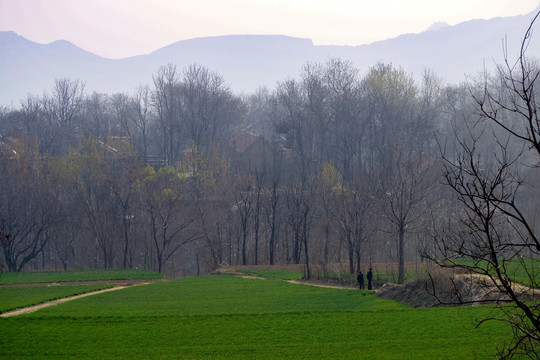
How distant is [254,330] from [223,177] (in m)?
43.1

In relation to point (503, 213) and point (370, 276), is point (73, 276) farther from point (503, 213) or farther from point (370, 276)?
point (503, 213)

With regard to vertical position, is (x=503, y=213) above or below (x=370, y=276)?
above

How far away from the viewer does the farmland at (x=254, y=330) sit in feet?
59.6

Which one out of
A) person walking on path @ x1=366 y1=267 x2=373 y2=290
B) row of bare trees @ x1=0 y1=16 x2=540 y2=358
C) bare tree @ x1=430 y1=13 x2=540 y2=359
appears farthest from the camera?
row of bare trees @ x1=0 y1=16 x2=540 y2=358

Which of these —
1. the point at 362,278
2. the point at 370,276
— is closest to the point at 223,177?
the point at 362,278

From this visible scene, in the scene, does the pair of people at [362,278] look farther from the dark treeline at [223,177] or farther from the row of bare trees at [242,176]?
the dark treeline at [223,177]

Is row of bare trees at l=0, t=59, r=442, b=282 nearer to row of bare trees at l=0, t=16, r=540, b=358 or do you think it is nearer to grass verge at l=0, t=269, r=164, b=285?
row of bare trees at l=0, t=16, r=540, b=358

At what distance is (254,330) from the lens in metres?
21.3

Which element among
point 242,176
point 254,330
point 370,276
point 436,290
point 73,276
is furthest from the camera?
point 242,176

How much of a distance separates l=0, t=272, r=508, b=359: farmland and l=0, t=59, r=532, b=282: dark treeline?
1225 cm

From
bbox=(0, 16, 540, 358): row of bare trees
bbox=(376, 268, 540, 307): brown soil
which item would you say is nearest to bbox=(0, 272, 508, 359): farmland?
bbox=(376, 268, 540, 307): brown soil

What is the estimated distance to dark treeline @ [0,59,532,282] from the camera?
5234cm

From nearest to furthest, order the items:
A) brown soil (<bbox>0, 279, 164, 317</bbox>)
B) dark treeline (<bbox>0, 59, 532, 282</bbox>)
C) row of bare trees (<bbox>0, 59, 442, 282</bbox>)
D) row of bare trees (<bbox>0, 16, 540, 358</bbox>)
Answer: brown soil (<bbox>0, 279, 164, 317</bbox>) → row of bare trees (<bbox>0, 16, 540, 358</bbox>) → dark treeline (<bbox>0, 59, 532, 282</bbox>) → row of bare trees (<bbox>0, 59, 442, 282</bbox>)

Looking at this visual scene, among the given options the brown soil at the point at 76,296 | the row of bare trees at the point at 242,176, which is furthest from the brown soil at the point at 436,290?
the brown soil at the point at 76,296
